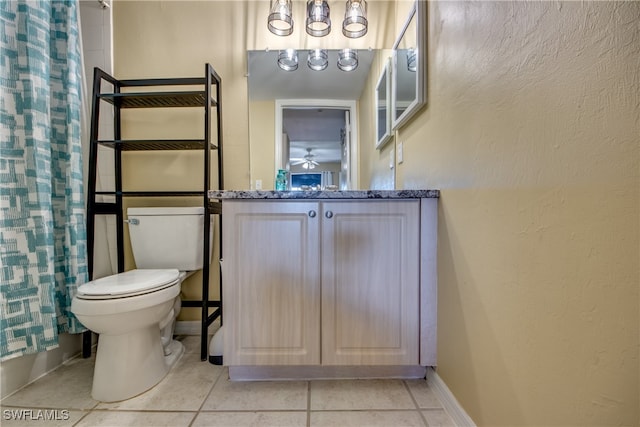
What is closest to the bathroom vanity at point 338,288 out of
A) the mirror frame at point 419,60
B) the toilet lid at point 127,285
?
the toilet lid at point 127,285

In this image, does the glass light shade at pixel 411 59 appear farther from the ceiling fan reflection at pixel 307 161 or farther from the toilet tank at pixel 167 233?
the toilet tank at pixel 167 233

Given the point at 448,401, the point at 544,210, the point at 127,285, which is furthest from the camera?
the point at 127,285

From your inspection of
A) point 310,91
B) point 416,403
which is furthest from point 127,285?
point 310,91

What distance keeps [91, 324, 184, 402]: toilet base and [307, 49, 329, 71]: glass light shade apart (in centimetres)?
178

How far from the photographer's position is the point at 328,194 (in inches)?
47.1

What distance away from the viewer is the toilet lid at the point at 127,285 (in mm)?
1145

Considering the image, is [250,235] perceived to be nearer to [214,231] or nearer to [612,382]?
[214,231]

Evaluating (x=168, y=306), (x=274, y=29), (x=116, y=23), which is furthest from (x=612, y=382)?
(x=116, y=23)

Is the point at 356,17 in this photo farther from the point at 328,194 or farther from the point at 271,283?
the point at 271,283

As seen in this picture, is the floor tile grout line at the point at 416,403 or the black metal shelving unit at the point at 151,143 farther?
the black metal shelving unit at the point at 151,143

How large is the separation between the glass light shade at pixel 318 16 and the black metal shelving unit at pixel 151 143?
70 cm

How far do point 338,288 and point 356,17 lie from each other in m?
1.69

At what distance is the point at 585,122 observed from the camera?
0.54 metres

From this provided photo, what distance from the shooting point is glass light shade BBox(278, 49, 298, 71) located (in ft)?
6.24
